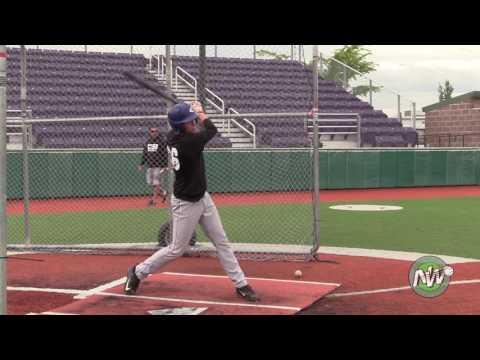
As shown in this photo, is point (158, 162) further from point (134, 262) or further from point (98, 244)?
point (134, 262)

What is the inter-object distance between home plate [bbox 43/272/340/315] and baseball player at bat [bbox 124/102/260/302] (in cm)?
28

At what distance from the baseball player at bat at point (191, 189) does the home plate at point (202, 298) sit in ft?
0.93

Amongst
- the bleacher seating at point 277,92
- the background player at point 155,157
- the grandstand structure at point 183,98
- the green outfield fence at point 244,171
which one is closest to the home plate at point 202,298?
the background player at point 155,157

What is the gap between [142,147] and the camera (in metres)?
22.2

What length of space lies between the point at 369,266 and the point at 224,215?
6.71 metres

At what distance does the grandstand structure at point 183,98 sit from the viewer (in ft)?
74.3

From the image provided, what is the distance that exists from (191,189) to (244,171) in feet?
45.2

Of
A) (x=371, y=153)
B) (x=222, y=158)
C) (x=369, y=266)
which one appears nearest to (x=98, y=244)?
(x=369, y=266)

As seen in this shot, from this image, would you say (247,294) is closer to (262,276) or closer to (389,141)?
(262,276)

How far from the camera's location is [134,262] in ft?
31.1

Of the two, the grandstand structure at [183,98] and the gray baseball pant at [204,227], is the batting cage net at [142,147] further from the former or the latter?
the gray baseball pant at [204,227]

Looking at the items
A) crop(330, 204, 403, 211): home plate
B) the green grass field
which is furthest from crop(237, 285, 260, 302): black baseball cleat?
crop(330, 204, 403, 211): home plate

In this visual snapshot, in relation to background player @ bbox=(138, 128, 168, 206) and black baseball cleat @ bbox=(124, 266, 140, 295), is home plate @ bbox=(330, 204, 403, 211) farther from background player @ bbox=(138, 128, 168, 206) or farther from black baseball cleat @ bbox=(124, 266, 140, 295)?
black baseball cleat @ bbox=(124, 266, 140, 295)

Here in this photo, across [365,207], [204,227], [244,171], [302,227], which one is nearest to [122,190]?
[244,171]
